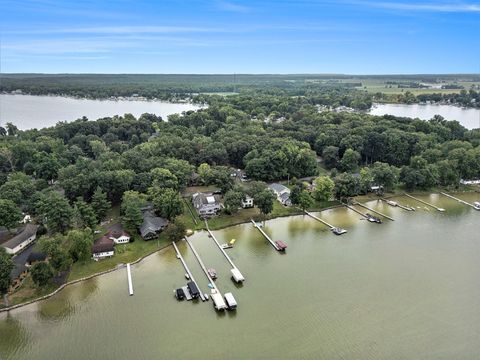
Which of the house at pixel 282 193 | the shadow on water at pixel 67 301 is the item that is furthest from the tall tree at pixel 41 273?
the house at pixel 282 193

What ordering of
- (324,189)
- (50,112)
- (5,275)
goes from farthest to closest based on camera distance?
(50,112) < (324,189) < (5,275)

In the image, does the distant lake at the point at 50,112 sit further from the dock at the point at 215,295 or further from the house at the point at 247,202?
the dock at the point at 215,295

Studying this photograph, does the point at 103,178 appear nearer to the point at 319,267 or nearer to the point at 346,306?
the point at 319,267

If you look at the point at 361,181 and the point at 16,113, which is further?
the point at 16,113

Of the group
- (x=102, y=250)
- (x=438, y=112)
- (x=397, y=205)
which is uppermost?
(x=102, y=250)

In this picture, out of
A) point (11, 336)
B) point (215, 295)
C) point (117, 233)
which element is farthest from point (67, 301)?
point (215, 295)

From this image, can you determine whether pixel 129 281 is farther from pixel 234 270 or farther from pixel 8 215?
pixel 8 215

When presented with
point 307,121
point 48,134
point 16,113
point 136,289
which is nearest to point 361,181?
point 136,289

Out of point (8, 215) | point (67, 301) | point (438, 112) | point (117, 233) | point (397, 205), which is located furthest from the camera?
Answer: point (438, 112)
